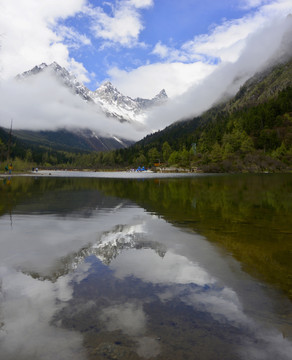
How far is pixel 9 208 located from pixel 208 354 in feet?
71.5

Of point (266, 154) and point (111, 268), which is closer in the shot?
point (111, 268)

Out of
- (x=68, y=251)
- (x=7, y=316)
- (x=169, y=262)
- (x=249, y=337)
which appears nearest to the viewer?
(x=249, y=337)

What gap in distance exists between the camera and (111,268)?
8875 mm

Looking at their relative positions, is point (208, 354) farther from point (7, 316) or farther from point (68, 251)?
point (68, 251)

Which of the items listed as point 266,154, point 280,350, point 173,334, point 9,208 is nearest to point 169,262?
point 173,334

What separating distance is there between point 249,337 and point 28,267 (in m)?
7.01

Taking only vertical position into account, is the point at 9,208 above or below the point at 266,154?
below

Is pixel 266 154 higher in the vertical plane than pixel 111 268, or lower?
higher

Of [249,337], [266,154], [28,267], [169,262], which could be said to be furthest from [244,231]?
[266,154]

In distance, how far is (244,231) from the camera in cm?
1427

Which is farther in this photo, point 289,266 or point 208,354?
point 289,266

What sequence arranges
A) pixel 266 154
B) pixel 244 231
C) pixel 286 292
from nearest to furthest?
pixel 286 292, pixel 244 231, pixel 266 154

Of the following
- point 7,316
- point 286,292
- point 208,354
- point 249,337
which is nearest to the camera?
point 208,354

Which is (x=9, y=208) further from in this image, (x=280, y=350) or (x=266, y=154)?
(x=266, y=154)
